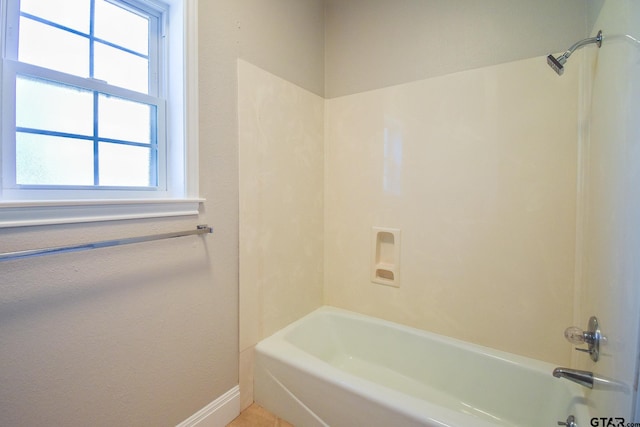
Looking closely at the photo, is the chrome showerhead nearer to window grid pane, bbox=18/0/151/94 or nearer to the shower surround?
the shower surround

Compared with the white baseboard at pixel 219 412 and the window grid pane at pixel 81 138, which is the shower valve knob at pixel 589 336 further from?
the window grid pane at pixel 81 138

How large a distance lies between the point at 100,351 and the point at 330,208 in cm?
154

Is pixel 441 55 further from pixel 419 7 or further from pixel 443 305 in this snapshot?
pixel 443 305

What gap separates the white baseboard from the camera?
1312mm

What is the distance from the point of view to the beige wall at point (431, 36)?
4.55ft

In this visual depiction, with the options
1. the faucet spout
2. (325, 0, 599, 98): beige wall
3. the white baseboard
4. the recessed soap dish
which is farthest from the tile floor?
(325, 0, 599, 98): beige wall

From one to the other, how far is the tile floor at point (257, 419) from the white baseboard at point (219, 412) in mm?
36

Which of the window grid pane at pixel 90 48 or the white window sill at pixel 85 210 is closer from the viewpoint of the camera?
the white window sill at pixel 85 210

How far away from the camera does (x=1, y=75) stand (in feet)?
2.80

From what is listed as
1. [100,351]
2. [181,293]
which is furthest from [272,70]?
[100,351]

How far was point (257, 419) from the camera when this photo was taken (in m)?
1.49

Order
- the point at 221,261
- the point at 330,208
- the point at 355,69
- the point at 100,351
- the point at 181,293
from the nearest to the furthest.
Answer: the point at 100,351, the point at 181,293, the point at 221,261, the point at 355,69, the point at 330,208

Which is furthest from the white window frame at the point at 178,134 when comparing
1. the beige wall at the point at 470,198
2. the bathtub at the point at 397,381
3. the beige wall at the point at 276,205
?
the beige wall at the point at 470,198

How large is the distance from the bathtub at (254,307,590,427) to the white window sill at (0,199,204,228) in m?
0.95
